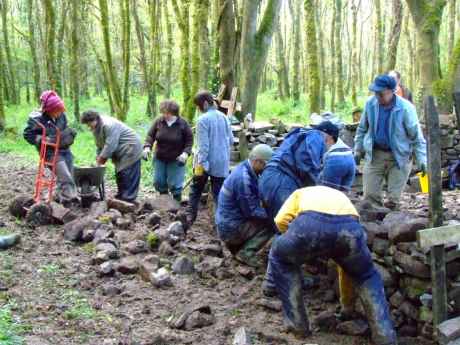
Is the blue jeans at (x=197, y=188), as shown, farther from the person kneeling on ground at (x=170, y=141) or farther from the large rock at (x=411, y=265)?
the large rock at (x=411, y=265)

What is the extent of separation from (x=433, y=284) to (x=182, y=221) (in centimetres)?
410

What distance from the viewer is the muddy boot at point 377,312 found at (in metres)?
4.59

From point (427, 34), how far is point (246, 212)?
24.0ft

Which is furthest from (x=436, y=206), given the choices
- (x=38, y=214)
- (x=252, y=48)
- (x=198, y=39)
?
(x=198, y=39)

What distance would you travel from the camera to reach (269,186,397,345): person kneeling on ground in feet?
14.5

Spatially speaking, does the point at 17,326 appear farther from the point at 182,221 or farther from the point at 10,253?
the point at 182,221

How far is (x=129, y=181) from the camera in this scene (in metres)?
8.77

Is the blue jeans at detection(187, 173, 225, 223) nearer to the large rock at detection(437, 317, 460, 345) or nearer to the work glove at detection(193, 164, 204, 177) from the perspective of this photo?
the work glove at detection(193, 164, 204, 177)

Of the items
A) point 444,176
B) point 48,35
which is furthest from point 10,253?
point 48,35

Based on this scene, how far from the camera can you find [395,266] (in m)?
5.02

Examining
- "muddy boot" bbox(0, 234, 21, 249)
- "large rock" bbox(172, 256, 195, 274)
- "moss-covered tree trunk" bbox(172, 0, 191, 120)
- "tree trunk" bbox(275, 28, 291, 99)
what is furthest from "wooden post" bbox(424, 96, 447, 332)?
"tree trunk" bbox(275, 28, 291, 99)

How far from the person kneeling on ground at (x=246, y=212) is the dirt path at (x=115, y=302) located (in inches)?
12.1

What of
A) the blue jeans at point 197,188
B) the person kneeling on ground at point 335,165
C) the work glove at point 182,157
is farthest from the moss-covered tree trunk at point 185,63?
the person kneeling on ground at point 335,165

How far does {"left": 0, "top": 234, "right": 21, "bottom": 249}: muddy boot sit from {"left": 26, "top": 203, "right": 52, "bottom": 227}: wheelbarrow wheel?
0.98m
